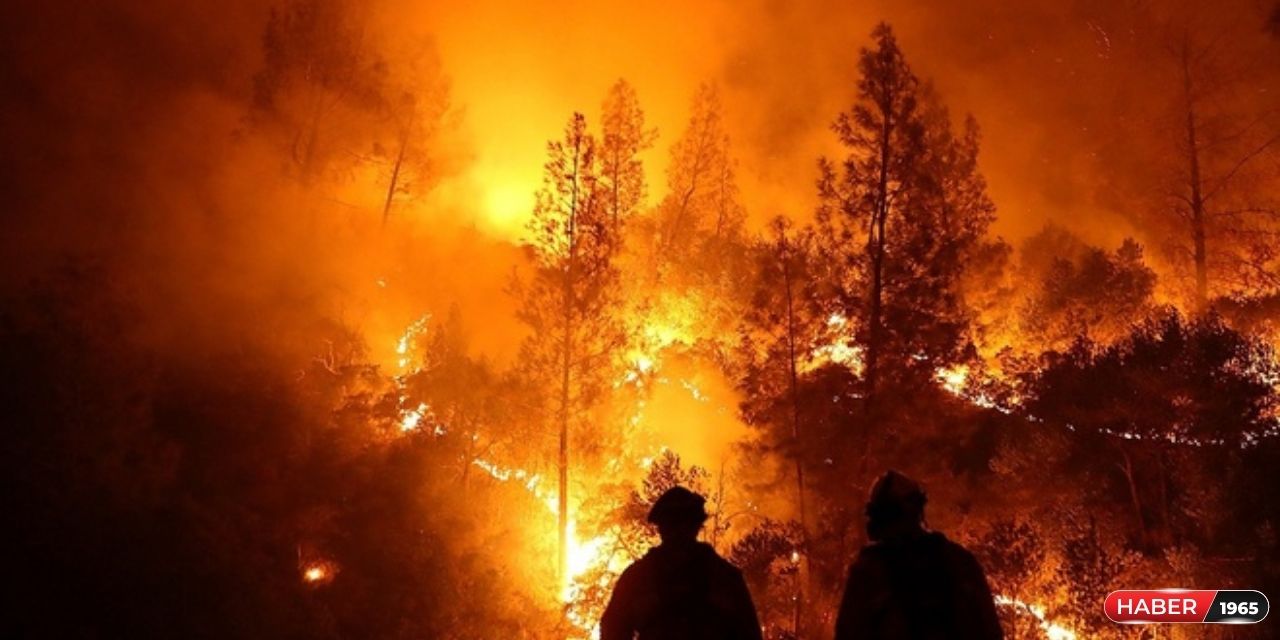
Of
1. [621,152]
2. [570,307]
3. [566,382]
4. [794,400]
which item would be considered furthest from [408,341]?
[794,400]

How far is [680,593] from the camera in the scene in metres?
4.21

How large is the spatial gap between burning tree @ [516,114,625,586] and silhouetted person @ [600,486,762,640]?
53.8 feet

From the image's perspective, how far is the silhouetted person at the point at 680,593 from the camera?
13.7 feet

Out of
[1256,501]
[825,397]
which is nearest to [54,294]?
[825,397]

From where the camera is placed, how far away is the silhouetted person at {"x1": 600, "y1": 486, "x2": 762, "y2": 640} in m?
4.17

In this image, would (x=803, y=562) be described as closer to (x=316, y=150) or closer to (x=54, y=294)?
(x=54, y=294)

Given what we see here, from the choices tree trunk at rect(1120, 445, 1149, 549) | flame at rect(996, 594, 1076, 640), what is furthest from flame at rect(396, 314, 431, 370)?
tree trunk at rect(1120, 445, 1149, 549)

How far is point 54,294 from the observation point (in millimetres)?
16125

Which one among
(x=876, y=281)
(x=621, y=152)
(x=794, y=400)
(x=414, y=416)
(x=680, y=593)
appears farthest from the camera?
(x=621, y=152)

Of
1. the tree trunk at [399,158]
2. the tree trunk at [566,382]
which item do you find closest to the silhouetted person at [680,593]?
the tree trunk at [566,382]

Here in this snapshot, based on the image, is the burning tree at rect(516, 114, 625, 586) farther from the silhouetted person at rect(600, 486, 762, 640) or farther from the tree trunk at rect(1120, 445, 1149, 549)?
the silhouetted person at rect(600, 486, 762, 640)

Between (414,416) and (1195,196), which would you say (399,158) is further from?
(1195,196)

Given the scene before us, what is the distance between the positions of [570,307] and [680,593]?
56.5 ft

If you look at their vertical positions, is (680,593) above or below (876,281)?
below
